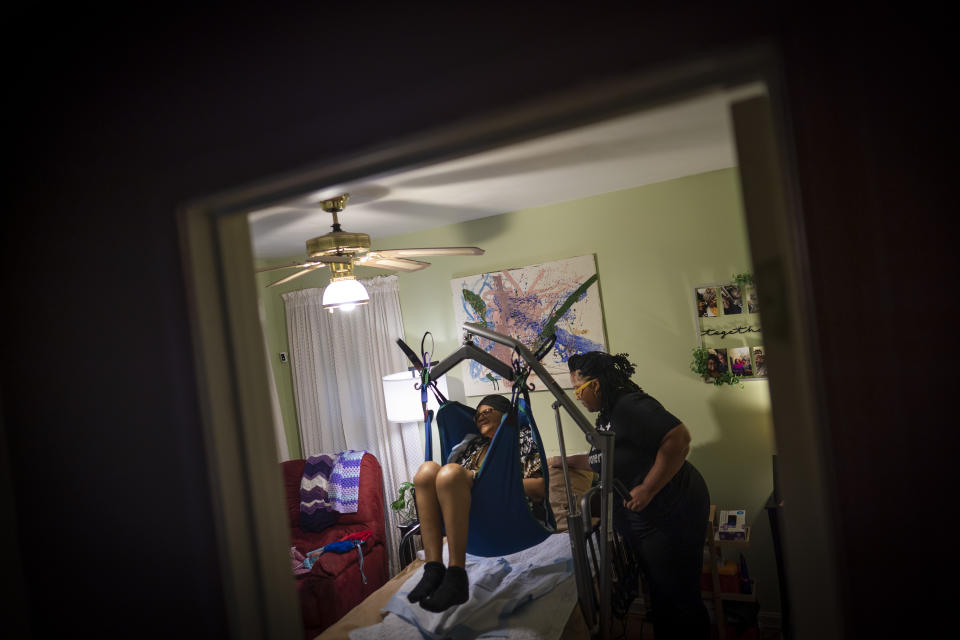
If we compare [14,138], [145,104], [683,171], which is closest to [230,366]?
[145,104]

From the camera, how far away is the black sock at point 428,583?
258 centimetres

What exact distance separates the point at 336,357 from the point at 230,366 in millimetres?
3604

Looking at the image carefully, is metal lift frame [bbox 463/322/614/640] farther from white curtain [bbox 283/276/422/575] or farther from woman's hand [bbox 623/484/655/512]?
white curtain [bbox 283/276/422/575]

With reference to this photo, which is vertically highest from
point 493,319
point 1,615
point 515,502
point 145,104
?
point 145,104

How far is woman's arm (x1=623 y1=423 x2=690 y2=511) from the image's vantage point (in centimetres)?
262

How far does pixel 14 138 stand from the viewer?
1258 mm

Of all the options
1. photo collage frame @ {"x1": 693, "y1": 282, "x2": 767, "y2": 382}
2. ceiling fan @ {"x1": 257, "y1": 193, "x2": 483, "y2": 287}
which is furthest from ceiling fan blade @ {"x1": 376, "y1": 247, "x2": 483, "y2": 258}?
photo collage frame @ {"x1": 693, "y1": 282, "x2": 767, "y2": 382}

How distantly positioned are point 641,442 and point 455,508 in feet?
2.89

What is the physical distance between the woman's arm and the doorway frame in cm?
182

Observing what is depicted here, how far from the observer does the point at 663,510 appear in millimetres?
2666

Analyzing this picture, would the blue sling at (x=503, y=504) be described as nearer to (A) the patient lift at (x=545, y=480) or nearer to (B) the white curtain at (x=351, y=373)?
(A) the patient lift at (x=545, y=480)

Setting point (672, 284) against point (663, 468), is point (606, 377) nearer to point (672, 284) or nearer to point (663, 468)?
point (663, 468)

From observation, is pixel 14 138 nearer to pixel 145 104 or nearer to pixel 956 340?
pixel 145 104

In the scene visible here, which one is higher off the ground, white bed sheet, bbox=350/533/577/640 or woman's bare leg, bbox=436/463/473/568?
woman's bare leg, bbox=436/463/473/568
